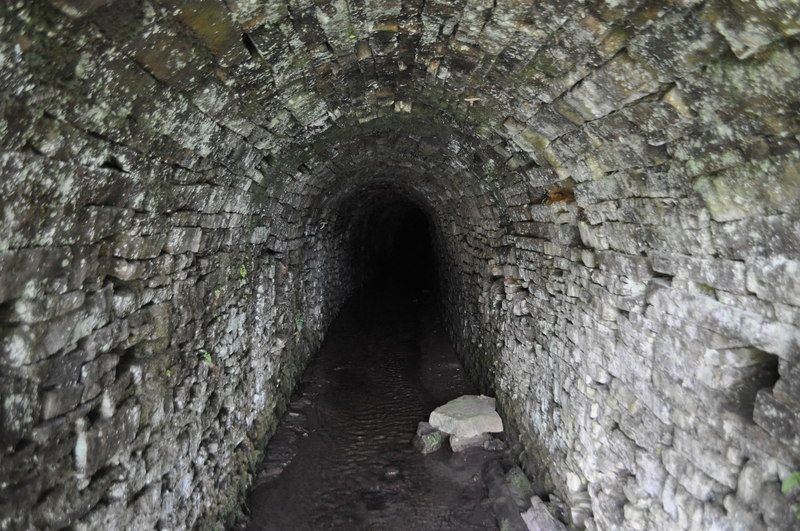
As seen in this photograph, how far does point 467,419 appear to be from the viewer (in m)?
6.28

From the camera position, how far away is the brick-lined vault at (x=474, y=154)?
7.02 feet

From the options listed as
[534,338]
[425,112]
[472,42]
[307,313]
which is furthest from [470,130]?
[307,313]

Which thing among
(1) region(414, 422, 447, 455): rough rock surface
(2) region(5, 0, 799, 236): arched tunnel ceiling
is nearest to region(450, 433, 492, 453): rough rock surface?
(1) region(414, 422, 447, 455): rough rock surface

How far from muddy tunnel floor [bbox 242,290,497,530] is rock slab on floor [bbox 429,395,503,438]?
265mm

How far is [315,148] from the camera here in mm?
5699

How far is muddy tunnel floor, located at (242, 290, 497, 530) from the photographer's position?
16.3ft

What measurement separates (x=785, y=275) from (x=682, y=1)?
4.27 ft

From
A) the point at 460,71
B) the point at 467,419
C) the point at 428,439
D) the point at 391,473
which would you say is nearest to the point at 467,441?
the point at 467,419

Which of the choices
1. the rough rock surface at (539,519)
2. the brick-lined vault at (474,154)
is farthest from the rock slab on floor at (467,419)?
the rough rock surface at (539,519)

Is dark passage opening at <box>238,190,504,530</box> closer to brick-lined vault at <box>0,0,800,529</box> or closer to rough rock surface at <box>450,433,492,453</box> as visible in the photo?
rough rock surface at <box>450,433,492,453</box>

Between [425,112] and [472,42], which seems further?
[425,112]

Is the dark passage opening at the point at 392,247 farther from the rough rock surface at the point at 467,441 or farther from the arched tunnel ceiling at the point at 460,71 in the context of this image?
the arched tunnel ceiling at the point at 460,71

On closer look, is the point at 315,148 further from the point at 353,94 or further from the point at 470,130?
the point at 470,130

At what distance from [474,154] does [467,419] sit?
11.0 feet
